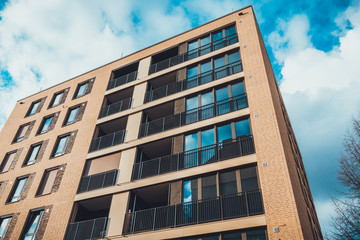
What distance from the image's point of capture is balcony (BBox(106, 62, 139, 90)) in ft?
76.4

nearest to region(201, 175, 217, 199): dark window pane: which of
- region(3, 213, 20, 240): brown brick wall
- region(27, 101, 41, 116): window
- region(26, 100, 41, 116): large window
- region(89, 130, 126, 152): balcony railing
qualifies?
region(89, 130, 126, 152): balcony railing

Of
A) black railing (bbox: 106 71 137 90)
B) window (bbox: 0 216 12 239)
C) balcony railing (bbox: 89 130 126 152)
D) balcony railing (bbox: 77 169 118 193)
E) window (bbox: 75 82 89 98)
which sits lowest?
window (bbox: 0 216 12 239)

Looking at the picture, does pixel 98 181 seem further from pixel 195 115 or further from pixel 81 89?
pixel 81 89

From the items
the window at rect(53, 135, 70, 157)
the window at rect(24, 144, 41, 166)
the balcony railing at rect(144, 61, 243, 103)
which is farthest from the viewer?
the window at rect(24, 144, 41, 166)

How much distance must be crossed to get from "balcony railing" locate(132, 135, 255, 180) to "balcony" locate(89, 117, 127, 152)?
3.16 m

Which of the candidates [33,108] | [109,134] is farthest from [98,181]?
[33,108]

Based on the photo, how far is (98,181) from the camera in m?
17.6

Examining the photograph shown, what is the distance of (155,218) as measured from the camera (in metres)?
14.3

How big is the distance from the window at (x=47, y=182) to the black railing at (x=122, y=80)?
790cm

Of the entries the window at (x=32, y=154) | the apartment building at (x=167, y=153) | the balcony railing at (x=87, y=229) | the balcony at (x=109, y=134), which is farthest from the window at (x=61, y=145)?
the balcony railing at (x=87, y=229)

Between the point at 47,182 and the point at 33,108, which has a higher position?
the point at 33,108

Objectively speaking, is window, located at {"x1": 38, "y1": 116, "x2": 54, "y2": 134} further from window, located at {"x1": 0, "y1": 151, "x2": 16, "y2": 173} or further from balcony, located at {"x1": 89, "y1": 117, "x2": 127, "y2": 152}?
balcony, located at {"x1": 89, "y1": 117, "x2": 127, "y2": 152}

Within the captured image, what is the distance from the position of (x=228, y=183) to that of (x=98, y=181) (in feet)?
27.4

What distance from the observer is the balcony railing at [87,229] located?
15182 mm
